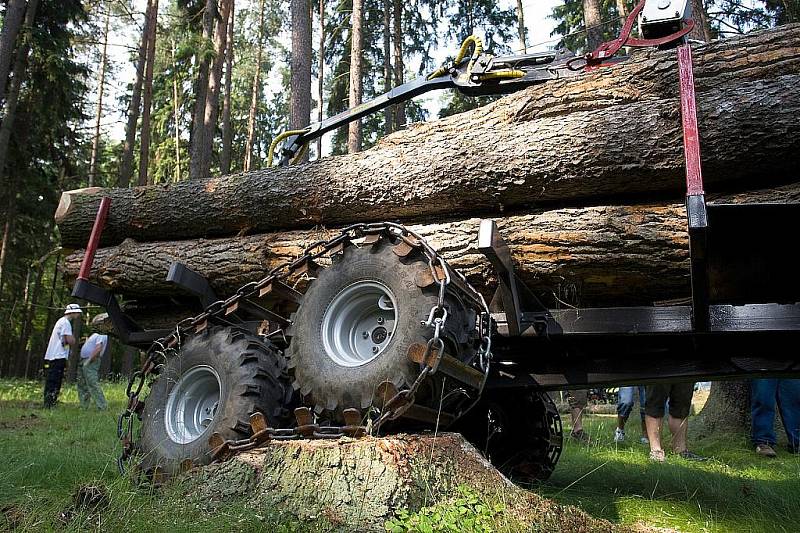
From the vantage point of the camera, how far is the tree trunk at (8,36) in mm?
14086

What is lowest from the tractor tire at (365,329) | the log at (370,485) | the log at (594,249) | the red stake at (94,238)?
the log at (370,485)

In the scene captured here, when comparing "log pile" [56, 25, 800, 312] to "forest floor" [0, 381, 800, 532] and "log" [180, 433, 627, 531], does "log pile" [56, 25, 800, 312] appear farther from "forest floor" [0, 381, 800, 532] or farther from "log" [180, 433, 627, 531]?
"log" [180, 433, 627, 531]

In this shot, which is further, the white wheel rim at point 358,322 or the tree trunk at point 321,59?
the tree trunk at point 321,59

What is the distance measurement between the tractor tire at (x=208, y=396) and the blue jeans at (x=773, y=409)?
6299 millimetres

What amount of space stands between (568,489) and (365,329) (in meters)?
2.34

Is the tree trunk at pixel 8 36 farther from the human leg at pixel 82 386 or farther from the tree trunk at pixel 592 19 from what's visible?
the tree trunk at pixel 592 19

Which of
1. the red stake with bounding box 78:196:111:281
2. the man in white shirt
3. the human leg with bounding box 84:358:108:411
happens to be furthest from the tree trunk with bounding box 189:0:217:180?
the red stake with bounding box 78:196:111:281

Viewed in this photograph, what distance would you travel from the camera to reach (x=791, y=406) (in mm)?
8406

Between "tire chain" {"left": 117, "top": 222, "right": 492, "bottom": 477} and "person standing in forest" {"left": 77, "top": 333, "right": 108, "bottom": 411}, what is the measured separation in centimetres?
671

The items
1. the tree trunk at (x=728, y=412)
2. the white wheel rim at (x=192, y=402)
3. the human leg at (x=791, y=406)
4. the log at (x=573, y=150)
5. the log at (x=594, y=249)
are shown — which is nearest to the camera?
the log at (x=573, y=150)

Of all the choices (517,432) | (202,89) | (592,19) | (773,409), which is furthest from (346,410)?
(202,89)

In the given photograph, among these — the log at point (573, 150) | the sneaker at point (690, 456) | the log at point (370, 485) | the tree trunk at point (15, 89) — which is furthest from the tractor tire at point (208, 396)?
the tree trunk at point (15, 89)

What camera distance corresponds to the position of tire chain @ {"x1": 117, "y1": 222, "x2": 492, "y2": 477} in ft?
13.1

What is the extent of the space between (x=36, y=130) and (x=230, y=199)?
15.3 metres
